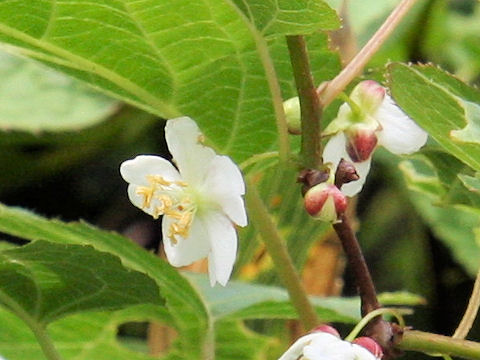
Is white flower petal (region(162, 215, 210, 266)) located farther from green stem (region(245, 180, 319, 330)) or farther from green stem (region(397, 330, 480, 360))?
green stem (region(397, 330, 480, 360))

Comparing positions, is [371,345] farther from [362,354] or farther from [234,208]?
[234,208]

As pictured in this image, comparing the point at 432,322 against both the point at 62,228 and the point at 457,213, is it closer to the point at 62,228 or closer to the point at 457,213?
the point at 457,213

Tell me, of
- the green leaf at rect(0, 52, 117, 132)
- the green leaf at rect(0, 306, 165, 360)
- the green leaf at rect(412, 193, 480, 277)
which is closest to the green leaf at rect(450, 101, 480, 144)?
the green leaf at rect(0, 306, 165, 360)

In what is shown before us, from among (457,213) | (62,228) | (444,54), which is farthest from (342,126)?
(444,54)

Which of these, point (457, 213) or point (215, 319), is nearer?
point (215, 319)

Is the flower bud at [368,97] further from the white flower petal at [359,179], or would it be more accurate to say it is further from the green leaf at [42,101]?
the green leaf at [42,101]

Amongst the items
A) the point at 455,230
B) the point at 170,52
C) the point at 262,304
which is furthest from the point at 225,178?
the point at 455,230
